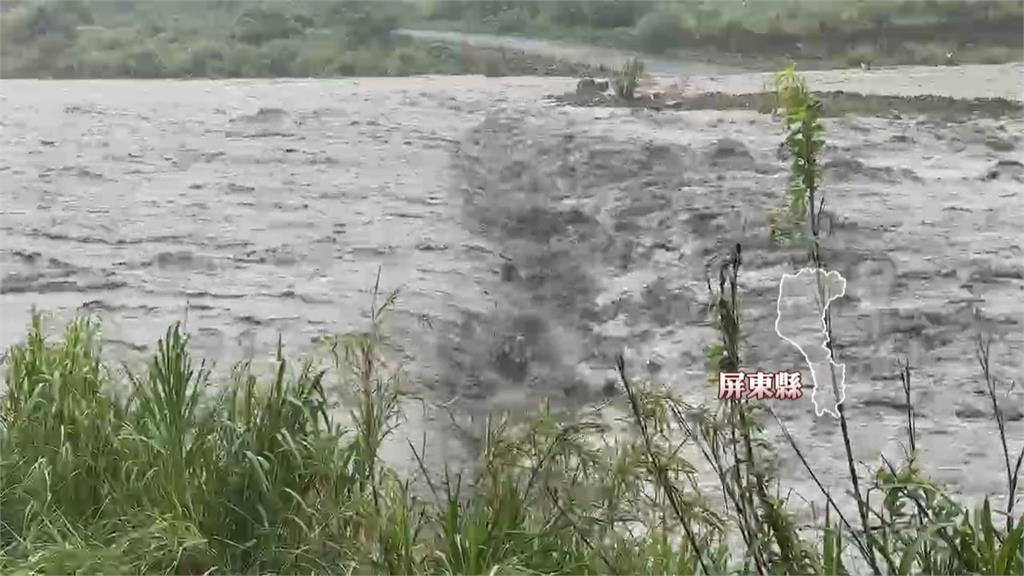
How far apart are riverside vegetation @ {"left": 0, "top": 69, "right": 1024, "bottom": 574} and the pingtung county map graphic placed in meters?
0.04

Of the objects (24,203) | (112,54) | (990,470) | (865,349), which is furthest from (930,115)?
(24,203)

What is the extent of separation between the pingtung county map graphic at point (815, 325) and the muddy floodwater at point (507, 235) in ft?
0.09

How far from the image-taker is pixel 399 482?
2318mm

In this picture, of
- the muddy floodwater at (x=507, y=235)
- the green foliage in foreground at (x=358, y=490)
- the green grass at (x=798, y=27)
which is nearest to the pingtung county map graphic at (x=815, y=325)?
the muddy floodwater at (x=507, y=235)

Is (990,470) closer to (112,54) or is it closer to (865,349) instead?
(865,349)

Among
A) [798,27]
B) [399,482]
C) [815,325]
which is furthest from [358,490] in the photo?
[798,27]

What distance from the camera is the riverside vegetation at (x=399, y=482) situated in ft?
6.96

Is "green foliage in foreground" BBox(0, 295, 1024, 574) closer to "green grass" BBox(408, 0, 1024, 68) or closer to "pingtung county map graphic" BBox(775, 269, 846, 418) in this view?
"pingtung county map graphic" BBox(775, 269, 846, 418)

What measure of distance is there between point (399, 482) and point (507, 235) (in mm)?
633

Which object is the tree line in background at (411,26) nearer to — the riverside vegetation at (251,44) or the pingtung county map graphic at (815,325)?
the riverside vegetation at (251,44)

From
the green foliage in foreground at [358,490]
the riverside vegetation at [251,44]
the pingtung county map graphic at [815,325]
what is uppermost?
the riverside vegetation at [251,44]

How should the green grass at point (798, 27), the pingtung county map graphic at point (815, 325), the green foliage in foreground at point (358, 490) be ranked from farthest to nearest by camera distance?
1. the green grass at point (798, 27)
2. the pingtung county map graphic at point (815, 325)
3. the green foliage in foreground at point (358, 490)

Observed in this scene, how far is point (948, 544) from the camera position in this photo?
204 cm

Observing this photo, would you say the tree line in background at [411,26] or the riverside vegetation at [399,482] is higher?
the tree line in background at [411,26]
